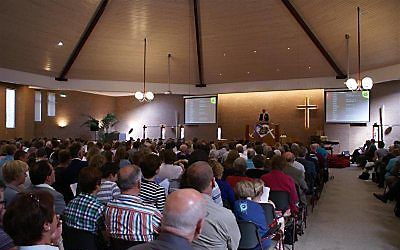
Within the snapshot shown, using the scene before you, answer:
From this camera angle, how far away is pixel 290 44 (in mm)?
13836

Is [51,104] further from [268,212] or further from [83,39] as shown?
[268,212]

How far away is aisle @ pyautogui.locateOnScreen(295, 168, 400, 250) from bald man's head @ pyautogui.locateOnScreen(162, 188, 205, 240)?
3.69 m

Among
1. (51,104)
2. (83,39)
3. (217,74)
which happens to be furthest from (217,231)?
(51,104)

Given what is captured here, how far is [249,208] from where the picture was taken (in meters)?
3.53

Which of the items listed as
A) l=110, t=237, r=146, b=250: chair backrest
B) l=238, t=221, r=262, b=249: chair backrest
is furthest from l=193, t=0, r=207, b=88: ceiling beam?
l=110, t=237, r=146, b=250: chair backrest

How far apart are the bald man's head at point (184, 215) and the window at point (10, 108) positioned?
14961 mm

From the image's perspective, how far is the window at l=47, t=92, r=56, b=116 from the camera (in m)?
17.0

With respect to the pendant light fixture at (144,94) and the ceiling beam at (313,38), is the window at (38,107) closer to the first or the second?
the pendant light fixture at (144,94)

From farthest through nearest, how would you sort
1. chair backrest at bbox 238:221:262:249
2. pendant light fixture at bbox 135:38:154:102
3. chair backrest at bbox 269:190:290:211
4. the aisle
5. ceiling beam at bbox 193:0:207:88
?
pendant light fixture at bbox 135:38:154:102 < ceiling beam at bbox 193:0:207:88 < the aisle < chair backrest at bbox 269:190:290:211 < chair backrest at bbox 238:221:262:249

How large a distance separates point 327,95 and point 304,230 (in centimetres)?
1087

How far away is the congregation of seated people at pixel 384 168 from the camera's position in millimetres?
7395

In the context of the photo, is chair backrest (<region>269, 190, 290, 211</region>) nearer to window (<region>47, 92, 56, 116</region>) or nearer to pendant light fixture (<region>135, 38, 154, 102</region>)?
pendant light fixture (<region>135, 38, 154, 102</region>)

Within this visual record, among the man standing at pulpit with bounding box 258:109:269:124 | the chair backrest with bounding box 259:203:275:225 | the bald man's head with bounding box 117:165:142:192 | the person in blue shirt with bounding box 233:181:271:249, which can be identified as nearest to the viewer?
the bald man's head with bounding box 117:165:142:192

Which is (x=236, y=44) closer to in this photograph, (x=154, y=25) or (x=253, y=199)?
(x=154, y=25)
